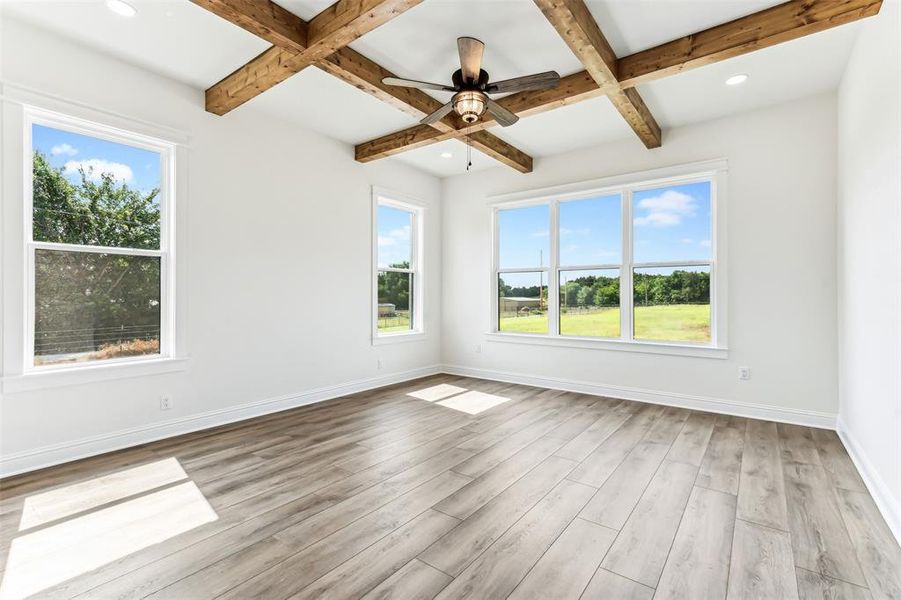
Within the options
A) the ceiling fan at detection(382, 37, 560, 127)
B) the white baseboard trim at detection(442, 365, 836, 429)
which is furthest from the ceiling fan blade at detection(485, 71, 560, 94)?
the white baseboard trim at detection(442, 365, 836, 429)

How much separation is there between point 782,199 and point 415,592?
15.1 feet

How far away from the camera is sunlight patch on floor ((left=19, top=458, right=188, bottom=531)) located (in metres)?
2.33

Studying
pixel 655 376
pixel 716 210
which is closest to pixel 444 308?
pixel 655 376

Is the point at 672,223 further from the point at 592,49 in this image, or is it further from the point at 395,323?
the point at 395,323

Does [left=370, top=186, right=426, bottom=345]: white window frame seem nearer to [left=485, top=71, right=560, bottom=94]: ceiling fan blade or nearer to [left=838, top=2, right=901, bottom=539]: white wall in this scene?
[left=485, top=71, right=560, bottom=94]: ceiling fan blade

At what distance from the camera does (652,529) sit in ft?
7.21

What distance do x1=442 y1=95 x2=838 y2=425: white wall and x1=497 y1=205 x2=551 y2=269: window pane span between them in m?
1.01

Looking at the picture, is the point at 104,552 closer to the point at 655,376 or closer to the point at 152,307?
the point at 152,307

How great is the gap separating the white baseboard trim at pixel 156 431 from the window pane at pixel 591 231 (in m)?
3.16

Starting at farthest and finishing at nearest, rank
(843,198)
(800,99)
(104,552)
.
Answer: (800,99)
(843,198)
(104,552)

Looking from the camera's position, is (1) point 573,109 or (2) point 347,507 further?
(1) point 573,109

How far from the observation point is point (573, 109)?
13.7ft

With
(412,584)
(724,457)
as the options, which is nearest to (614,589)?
(412,584)

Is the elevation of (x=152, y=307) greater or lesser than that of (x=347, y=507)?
greater
